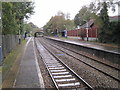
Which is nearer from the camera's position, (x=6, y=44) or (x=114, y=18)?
(x=6, y=44)

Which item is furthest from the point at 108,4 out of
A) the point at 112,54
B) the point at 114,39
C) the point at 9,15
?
the point at 9,15

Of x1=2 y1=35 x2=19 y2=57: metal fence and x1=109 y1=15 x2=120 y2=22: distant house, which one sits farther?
x1=109 y1=15 x2=120 y2=22: distant house

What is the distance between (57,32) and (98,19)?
55.1m

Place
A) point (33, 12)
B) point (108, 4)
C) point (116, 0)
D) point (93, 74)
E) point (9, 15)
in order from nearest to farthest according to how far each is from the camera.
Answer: point (93, 74) → point (9, 15) → point (116, 0) → point (108, 4) → point (33, 12)

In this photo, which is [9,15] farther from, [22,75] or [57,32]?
[57,32]

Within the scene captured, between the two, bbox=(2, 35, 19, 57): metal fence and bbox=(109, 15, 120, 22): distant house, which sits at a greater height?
bbox=(109, 15, 120, 22): distant house

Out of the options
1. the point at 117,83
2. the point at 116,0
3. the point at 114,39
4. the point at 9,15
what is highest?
the point at 116,0

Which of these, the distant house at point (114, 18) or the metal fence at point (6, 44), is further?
the distant house at point (114, 18)

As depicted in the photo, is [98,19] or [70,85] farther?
[98,19]

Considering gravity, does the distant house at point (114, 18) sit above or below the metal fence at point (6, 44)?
above

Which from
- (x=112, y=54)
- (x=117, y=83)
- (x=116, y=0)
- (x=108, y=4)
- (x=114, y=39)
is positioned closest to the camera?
(x=117, y=83)

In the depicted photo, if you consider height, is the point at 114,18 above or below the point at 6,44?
above

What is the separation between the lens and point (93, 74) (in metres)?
8.82

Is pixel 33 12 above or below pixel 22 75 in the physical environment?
above
